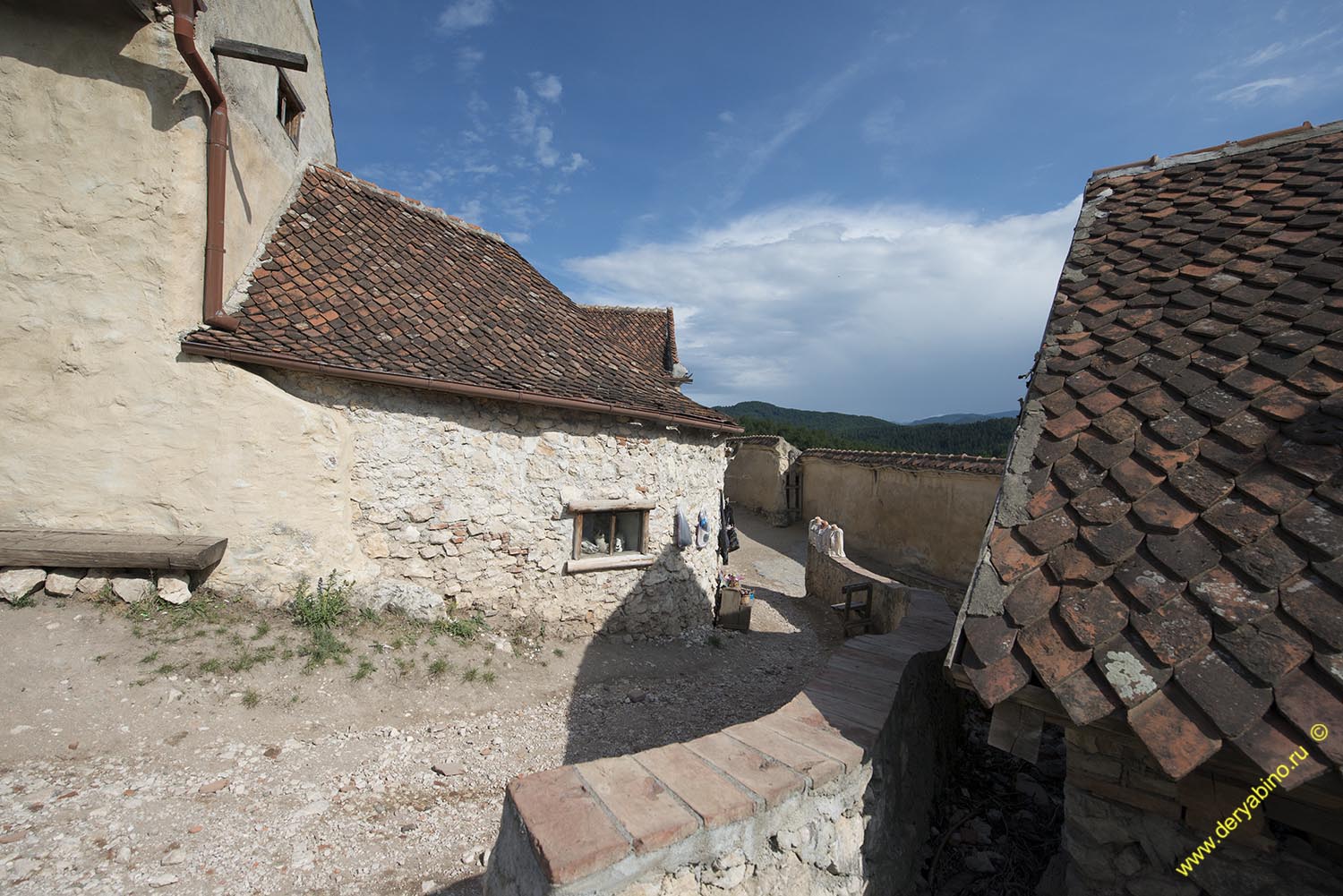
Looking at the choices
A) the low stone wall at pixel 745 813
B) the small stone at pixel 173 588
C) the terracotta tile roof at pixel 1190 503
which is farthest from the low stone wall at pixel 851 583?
the small stone at pixel 173 588

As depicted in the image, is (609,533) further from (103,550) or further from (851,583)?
(103,550)

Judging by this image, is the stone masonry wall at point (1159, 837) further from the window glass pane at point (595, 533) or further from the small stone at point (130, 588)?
the small stone at point (130, 588)

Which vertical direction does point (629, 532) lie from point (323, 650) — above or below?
above

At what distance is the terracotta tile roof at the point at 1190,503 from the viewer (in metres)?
1.70

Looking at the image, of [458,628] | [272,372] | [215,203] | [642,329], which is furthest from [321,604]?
[642,329]

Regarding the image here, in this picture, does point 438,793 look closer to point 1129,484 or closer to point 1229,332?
point 1129,484

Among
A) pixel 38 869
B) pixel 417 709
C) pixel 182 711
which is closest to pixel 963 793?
pixel 417 709

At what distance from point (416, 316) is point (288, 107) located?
13.0ft

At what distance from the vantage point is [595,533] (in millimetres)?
7344

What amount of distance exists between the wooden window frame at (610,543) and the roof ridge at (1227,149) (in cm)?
585

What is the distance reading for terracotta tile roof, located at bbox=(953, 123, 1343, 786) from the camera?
170cm

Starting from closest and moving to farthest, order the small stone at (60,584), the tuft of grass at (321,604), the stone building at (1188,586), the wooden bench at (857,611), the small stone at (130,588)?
1. the stone building at (1188,586)
2. the small stone at (60,584)
3. the small stone at (130,588)
4. the tuft of grass at (321,604)
5. the wooden bench at (857,611)

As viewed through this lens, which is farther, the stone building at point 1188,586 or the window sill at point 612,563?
the window sill at point 612,563

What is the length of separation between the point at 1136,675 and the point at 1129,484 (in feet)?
2.92
